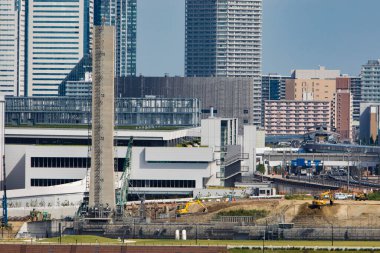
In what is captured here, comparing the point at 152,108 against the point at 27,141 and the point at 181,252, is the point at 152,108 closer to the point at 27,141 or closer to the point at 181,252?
the point at 27,141

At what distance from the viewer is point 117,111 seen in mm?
160625

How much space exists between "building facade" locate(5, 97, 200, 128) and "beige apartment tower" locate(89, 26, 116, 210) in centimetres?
4659

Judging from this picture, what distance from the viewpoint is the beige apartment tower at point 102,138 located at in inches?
4377

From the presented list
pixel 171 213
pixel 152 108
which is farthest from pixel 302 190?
pixel 171 213

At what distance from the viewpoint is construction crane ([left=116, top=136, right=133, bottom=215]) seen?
115 m

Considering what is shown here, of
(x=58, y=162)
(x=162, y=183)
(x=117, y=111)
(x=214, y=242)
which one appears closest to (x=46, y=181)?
(x=58, y=162)

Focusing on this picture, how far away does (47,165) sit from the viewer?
13488 centimetres

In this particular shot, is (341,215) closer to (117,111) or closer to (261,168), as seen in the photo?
(117,111)

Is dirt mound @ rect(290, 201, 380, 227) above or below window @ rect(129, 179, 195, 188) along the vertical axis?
below

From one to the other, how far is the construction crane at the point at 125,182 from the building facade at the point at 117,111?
27.4 m

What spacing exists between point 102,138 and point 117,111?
49501 mm

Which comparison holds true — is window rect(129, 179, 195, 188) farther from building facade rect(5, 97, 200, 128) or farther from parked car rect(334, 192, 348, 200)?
building facade rect(5, 97, 200, 128)

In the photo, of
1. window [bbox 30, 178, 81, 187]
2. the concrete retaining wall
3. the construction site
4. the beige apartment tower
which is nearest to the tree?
the construction site

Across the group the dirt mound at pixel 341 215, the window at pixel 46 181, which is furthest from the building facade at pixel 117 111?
the dirt mound at pixel 341 215
